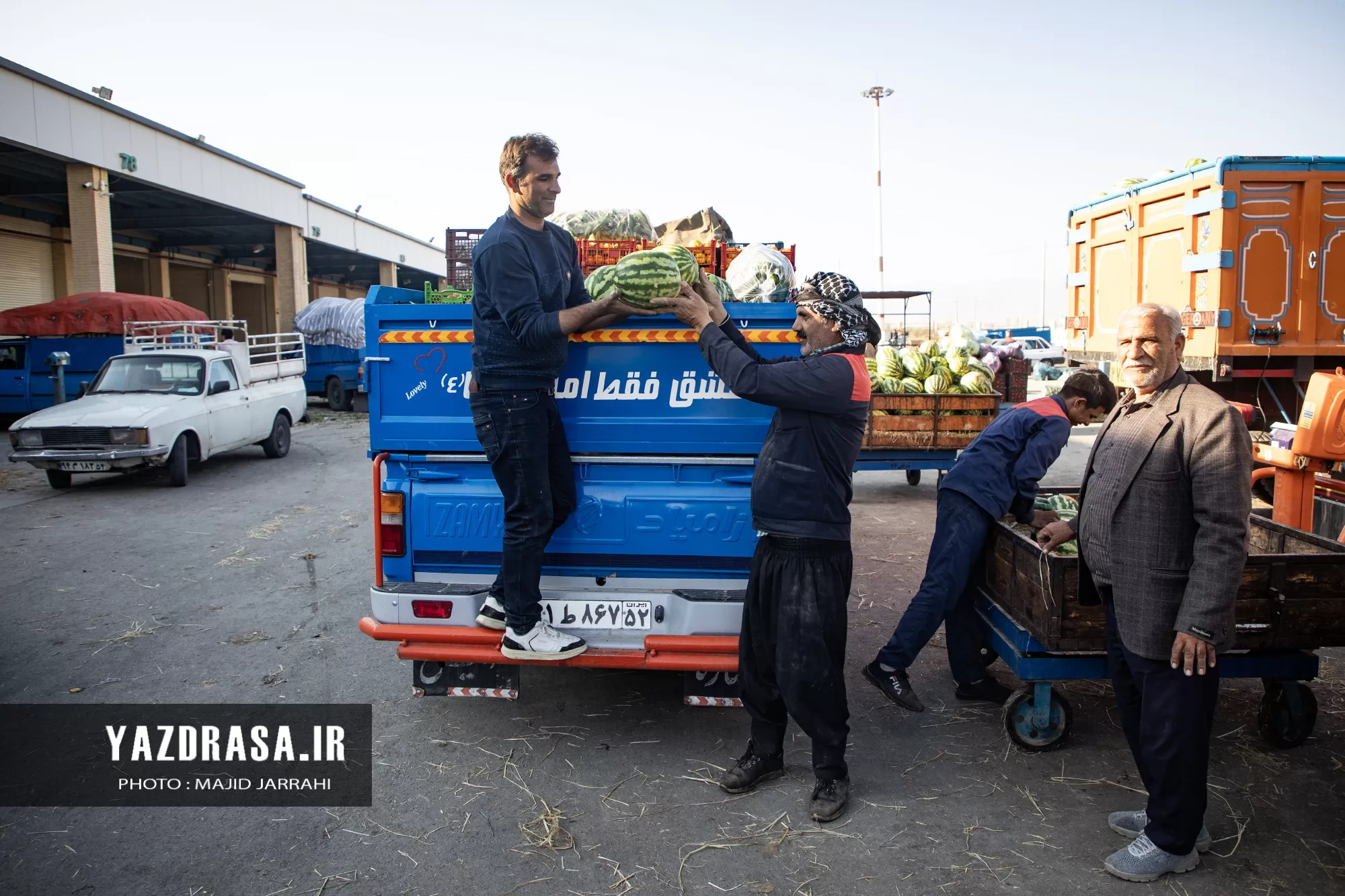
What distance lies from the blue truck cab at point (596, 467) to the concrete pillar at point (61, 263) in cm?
2789

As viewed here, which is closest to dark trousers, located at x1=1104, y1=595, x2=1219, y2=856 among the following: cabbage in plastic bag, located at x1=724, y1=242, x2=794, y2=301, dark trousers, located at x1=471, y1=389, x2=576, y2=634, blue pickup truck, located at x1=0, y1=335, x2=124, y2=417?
dark trousers, located at x1=471, y1=389, x2=576, y2=634

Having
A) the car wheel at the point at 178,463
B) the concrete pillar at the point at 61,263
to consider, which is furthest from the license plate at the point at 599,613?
the concrete pillar at the point at 61,263

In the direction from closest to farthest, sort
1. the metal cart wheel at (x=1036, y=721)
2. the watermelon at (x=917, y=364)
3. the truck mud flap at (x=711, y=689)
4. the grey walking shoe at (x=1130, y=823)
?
the grey walking shoe at (x=1130, y=823), the truck mud flap at (x=711, y=689), the metal cart wheel at (x=1036, y=721), the watermelon at (x=917, y=364)

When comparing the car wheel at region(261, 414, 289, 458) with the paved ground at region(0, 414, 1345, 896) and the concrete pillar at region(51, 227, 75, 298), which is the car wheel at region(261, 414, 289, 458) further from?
the concrete pillar at region(51, 227, 75, 298)

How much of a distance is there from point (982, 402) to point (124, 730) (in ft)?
29.1

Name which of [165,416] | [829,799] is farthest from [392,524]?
[165,416]

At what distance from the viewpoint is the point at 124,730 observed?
14.8ft

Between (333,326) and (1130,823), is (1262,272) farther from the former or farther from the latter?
(333,326)

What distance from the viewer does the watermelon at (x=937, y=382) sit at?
33.7ft

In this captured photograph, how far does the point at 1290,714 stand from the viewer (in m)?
4.18

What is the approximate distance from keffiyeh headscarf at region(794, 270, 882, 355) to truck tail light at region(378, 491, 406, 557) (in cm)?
217

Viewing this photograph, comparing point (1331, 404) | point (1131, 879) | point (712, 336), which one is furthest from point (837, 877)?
point (1331, 404)

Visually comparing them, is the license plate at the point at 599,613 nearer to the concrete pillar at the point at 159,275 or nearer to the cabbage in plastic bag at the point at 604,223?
the cabbage in plastic bag at the point at 604,223

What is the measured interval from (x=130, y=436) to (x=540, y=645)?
9612 millimetres
